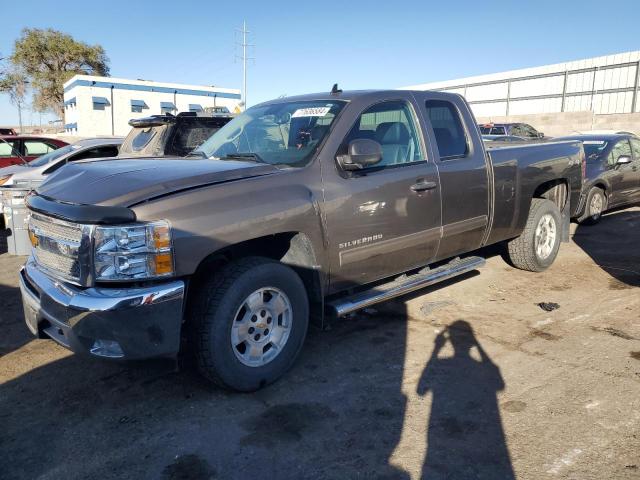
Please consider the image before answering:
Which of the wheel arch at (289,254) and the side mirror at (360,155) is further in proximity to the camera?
the side mirror at (360,155)

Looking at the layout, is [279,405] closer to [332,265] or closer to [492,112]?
[332,265]

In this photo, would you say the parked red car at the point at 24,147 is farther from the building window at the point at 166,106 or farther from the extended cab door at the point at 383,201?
the building window at the point at 166,106

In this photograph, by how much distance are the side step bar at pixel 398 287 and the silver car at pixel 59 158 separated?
610 centimetres

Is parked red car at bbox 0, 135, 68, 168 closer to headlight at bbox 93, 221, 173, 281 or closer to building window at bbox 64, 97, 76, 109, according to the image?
headlight at bbox 93, 221, 173, 281

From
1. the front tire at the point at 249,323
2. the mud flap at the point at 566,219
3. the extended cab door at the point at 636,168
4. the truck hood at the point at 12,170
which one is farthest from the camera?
the extended cab door at the point at 636,168

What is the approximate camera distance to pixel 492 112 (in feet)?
125

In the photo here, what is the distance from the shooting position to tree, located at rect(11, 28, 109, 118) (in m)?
49.9

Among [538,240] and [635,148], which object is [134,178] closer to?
[538,240]

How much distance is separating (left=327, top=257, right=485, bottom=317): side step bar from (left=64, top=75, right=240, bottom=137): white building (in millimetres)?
39998

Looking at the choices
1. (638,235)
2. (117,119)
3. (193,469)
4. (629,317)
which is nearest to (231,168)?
(193,469)

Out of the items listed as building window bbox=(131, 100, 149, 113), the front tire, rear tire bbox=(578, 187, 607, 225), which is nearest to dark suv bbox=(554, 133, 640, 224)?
rear tire bbox=(578, 187, 607, 225)

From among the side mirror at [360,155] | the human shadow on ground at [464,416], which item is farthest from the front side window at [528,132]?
the side mirror at [360,155]

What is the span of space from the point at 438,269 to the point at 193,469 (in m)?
2.90

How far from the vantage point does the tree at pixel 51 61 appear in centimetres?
4991
